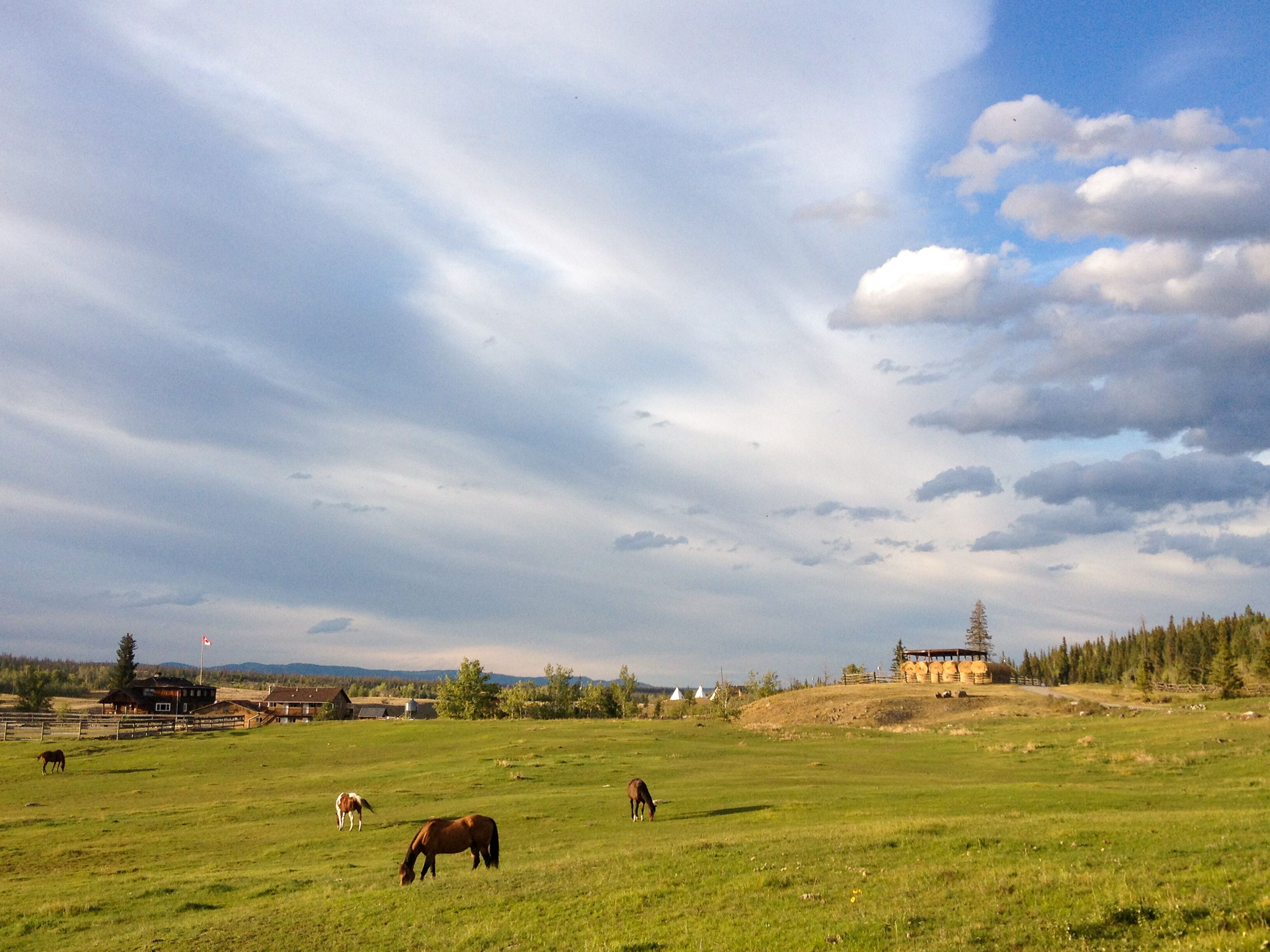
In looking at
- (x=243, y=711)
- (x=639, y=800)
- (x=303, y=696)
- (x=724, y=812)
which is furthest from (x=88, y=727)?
(x=303, y=696)

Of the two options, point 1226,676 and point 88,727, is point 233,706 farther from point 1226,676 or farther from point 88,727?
point 1226,676

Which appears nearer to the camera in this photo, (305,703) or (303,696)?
(305,703)

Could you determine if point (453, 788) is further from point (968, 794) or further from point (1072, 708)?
point (1072, 708)

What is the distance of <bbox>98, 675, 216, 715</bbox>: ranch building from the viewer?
140 meters

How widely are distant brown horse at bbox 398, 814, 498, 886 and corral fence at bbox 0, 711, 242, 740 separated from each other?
65890 millimetres

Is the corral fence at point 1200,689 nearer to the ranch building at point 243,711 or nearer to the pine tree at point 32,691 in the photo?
the ranch building at point 243,711

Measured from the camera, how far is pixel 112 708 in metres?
143

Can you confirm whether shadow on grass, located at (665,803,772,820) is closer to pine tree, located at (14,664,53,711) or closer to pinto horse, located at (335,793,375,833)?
pinto horse, located at (335,793,375,833)

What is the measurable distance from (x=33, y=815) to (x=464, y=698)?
97.3 metres

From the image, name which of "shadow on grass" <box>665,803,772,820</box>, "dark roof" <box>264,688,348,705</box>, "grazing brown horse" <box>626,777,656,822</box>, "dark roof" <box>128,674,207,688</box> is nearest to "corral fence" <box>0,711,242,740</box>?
"grazing brown horse" <box>626,777,656,822</box>

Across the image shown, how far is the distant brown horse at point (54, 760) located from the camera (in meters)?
57.2

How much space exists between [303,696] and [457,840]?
144 m

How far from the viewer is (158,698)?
14712 centimetres

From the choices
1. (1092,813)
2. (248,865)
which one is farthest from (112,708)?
(1092,813)
